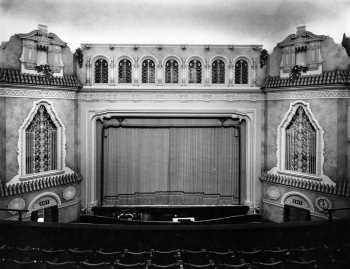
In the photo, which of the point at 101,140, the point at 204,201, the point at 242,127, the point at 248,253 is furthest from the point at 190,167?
the point at 248,253

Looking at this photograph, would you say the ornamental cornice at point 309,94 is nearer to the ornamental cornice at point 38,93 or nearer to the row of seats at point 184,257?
the row of seats at point 184,257

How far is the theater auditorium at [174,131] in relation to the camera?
10.2m

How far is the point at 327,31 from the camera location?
10.6m

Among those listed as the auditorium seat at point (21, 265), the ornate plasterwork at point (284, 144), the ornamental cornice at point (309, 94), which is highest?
the ornamental cornice at point (309, 94)

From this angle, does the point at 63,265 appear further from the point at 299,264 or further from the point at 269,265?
the point at 299,264

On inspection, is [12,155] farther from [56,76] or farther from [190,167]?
[190,167]

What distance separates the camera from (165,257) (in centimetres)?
446

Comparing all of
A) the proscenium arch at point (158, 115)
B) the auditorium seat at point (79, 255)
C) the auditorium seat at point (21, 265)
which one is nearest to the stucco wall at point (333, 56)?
the proscenium arch at point (158, 115)

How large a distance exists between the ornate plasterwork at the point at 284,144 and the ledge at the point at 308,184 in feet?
0.52

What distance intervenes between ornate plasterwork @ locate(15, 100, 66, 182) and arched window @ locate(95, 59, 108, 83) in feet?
6.56

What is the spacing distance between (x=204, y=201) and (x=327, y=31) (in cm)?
718

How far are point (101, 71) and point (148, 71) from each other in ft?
5.46

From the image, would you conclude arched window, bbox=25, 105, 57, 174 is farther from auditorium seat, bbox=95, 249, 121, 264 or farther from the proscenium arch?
auditorium seat, bbox=95, 249, 121, 264

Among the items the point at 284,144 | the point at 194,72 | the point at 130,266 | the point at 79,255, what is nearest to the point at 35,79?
the point at 194,72
